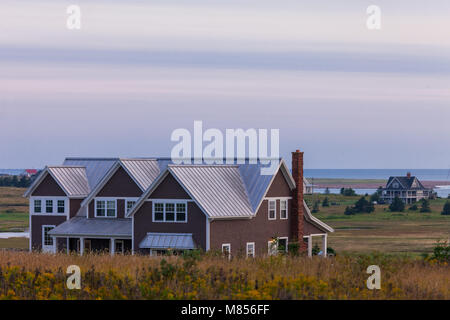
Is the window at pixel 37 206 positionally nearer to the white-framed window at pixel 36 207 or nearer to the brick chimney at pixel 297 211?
the white-framed window at pixel 36 207

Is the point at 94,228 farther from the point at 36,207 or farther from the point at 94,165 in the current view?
the point at 94,165

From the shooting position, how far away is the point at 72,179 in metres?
67.8

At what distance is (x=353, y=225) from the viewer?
11888 cm

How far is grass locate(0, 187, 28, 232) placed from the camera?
107250 mm

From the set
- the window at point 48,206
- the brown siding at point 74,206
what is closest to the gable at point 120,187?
the brown siding at point 74,206

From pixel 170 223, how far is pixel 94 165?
15.5 metres

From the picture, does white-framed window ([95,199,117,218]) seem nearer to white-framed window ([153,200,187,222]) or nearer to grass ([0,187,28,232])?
white-framed window ([153,200,187,222])

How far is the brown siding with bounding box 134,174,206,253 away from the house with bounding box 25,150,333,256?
64 millimetres

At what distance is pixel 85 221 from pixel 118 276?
4275 cm

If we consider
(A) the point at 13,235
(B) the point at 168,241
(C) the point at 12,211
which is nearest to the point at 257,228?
(B) the point at 168,241

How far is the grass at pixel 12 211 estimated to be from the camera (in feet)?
352

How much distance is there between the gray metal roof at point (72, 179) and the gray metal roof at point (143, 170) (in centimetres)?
675

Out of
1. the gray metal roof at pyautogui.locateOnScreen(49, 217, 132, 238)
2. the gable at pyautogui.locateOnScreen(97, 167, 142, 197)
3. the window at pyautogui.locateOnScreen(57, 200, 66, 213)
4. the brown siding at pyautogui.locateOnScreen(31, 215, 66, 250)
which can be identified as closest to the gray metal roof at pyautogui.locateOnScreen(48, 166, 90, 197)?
the window at pyautogui.locateOnScreen(57, 200, 66, 213)

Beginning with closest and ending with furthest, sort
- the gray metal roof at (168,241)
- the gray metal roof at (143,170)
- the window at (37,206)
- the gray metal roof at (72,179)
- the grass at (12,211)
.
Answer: the gray metal roof at (168,241) < the gray metal roof at (143,170) < the gray metal roof at (72,179) < the window at (37,206) < the grass at (12,211)
